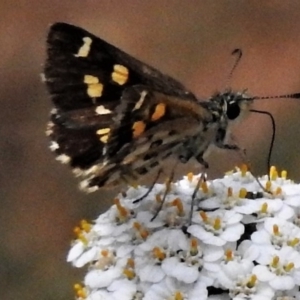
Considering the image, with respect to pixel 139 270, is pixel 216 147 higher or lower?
higher

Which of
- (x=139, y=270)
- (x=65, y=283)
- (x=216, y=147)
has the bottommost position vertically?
(x=65, y=283)

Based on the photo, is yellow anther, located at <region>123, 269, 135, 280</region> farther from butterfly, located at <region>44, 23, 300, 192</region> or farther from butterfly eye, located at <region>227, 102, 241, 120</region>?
butterfly eye, located at <region>227, 102, 241, 120</region>

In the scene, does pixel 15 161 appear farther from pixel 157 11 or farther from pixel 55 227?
pixel 157 11

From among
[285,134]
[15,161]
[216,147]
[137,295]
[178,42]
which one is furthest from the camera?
[178,42]

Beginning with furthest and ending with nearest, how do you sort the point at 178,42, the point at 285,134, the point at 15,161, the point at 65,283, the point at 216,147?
the point at 178,42
the point at 15,161
the point at 285,134
the point at 65,283
the point at 216,147

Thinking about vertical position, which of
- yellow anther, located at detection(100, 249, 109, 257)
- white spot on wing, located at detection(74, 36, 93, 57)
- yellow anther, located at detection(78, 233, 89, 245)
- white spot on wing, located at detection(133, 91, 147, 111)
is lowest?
yellow anther, located at detection(100, 249, 109, 257)

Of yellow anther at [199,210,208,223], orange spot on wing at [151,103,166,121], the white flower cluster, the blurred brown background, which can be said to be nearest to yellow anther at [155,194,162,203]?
the white flower cluster

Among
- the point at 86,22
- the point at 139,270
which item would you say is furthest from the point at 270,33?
the point at 139,270

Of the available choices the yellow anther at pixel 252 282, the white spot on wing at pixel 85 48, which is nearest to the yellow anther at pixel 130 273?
the yellow anther at pixel 252 282
